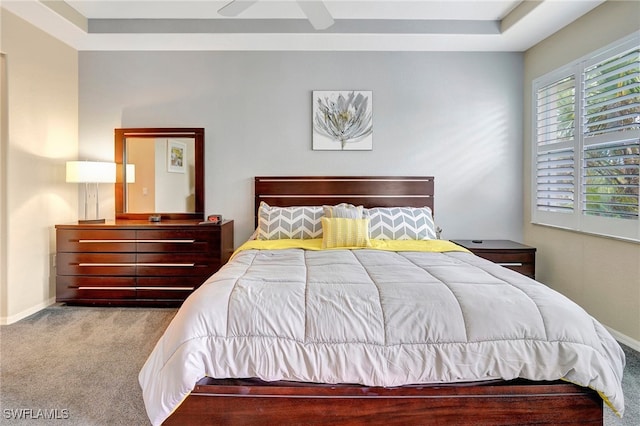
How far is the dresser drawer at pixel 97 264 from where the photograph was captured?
10.8 ft

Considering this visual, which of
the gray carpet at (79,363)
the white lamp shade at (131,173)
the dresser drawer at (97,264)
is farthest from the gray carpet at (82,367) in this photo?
the white lamp shade at (131,173)

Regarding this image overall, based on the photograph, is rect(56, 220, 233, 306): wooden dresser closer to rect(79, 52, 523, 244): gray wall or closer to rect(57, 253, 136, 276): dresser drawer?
rect(57, 253, 136, 276): dresser drawer

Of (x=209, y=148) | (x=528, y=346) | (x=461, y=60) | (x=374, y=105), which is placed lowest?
(x=528, y=346)

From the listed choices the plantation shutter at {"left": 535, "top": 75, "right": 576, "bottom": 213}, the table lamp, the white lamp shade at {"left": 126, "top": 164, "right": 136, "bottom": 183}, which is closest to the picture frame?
the white lamp shade at {"left": 126, "top": 164, "right": 136, "bottom": 183}

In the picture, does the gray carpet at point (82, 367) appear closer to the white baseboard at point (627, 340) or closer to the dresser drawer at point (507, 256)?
the white baseboard at point (627, 340)

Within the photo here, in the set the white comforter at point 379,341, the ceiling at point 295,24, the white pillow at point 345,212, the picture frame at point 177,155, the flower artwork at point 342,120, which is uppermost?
the ceiling at point 295,24

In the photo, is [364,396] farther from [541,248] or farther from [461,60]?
[461,60]

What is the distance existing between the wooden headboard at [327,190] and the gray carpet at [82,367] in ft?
4.97

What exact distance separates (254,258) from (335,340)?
111cm

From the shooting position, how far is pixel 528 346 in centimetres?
149

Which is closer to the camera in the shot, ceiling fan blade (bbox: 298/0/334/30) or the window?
ceiling fan blade (bbox: 298/0/334/30)

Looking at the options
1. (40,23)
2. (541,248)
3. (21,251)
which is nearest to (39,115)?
(40,23)

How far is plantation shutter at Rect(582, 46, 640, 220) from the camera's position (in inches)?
99.0

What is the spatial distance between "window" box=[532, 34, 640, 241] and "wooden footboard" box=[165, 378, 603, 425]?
5.75 feet
